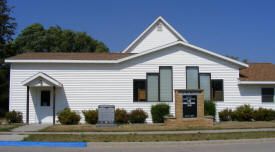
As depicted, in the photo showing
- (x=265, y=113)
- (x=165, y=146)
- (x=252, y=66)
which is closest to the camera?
(x=165, y=146)

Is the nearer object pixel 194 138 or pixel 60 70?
pixel 194 138

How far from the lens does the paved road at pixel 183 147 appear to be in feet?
36.6

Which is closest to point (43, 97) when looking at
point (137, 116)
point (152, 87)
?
point (137, 116)

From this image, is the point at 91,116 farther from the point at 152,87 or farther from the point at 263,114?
the point at 263,114

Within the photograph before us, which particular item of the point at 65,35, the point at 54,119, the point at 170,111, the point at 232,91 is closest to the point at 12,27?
the point at 65,35

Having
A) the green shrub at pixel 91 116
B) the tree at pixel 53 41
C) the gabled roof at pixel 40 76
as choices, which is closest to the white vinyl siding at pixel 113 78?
the green shrub at pixel 91 116

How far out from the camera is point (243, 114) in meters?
21.1

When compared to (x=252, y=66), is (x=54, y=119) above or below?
below

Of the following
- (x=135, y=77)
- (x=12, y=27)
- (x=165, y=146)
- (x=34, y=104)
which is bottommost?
(x=165, y=146)

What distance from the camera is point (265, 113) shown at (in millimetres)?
21594

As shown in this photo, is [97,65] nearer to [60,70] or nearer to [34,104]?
[60,70]

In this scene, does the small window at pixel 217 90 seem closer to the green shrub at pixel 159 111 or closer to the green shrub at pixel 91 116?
the green shrub at pixel 159 111

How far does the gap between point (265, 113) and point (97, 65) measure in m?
12.2

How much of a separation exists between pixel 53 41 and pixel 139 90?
32.4 metres
